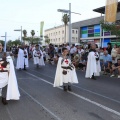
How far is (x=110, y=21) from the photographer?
21.4 metres

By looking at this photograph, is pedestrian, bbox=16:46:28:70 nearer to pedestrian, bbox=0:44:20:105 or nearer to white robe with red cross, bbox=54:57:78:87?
white robe with red cross, bbox=54:57:78:87

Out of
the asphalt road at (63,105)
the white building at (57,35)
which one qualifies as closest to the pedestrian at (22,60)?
the asphalt road at (63,105)

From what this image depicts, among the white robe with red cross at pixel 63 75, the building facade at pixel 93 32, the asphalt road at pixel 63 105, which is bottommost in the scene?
the asphalt road at pixel 63 105

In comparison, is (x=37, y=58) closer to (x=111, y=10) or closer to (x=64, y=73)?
(x=111, y=10)

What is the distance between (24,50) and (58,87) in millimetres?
9965

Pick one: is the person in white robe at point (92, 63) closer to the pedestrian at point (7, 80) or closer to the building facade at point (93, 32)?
the pedestrian at point (7, 80)

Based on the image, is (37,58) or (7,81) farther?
(37,58)

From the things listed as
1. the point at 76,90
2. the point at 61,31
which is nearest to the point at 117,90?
the point at 76,90

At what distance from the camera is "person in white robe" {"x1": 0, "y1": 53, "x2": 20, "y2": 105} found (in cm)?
842

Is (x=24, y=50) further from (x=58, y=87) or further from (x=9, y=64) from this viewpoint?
(x=9, y=64)

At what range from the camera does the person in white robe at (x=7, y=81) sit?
8.42 meters

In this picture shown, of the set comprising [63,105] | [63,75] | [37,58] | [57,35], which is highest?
[57,35]

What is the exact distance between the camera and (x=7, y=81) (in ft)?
27.9

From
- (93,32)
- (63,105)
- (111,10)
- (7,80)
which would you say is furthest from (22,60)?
(93,32)
